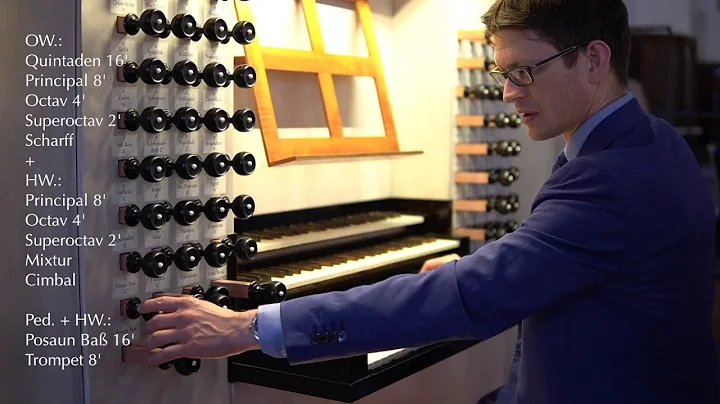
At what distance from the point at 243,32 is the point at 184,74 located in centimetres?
24

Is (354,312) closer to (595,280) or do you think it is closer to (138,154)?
A: (595,280)

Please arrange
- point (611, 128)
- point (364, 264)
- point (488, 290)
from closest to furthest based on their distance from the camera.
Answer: point (488, 290) → point (611, 128) → point (364, 264)

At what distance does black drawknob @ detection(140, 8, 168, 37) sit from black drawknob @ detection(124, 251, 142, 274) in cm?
52


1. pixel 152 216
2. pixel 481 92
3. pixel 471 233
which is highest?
pixel 481 92

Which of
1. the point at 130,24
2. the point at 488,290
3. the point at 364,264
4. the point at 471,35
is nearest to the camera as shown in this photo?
the point at 488,290

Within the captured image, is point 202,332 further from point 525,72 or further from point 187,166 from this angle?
point 525,72

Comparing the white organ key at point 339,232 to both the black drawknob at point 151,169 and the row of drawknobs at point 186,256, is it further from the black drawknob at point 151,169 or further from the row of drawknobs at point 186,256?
the black drawknob at point 151,169

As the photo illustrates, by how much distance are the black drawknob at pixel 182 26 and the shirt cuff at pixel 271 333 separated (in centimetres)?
78

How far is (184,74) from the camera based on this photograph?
7.03ft

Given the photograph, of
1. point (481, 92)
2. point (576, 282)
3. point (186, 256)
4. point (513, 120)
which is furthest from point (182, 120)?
point (513, 120)

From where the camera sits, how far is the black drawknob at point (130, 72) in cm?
204

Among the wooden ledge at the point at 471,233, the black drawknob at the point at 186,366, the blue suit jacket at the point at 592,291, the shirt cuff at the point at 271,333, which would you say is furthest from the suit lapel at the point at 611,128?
the wooden ledge at the point at 471,233

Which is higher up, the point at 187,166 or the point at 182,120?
the point at 182,120

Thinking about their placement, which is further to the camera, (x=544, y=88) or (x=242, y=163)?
(x=242, y=163)
